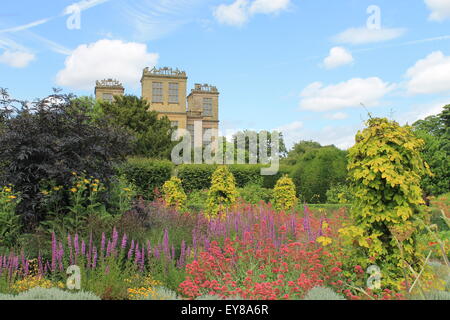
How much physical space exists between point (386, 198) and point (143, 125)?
25.1m

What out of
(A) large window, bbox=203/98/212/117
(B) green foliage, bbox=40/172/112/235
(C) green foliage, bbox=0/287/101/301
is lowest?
(C) green foliage, bbox=0/287/101/301

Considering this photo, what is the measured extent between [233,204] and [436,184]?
7917mm

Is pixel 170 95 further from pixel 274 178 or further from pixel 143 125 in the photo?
pixel 274 178

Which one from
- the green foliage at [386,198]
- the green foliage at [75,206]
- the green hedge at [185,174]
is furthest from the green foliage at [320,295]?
the green hedge at [185,174]

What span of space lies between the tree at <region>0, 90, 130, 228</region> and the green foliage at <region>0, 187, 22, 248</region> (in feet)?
0.50

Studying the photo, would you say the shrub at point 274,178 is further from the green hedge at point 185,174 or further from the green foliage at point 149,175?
the green foliage at point 149,175

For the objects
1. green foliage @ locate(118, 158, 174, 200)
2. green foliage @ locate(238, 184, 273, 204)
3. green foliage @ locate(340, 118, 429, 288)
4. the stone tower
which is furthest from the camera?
the stone tower

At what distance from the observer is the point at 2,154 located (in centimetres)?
646

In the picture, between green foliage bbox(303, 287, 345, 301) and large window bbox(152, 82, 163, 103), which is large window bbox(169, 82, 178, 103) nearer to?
large window bbox(152, 82, 163, 103)

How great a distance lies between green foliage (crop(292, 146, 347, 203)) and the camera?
49.8 feet

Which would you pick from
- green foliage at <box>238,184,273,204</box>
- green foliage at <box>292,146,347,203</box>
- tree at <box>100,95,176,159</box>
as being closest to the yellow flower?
green foliage at <box>238,184,273,204</box>

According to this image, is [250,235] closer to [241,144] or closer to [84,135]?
[84,135]

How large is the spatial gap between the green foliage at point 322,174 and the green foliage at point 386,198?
417 inches
